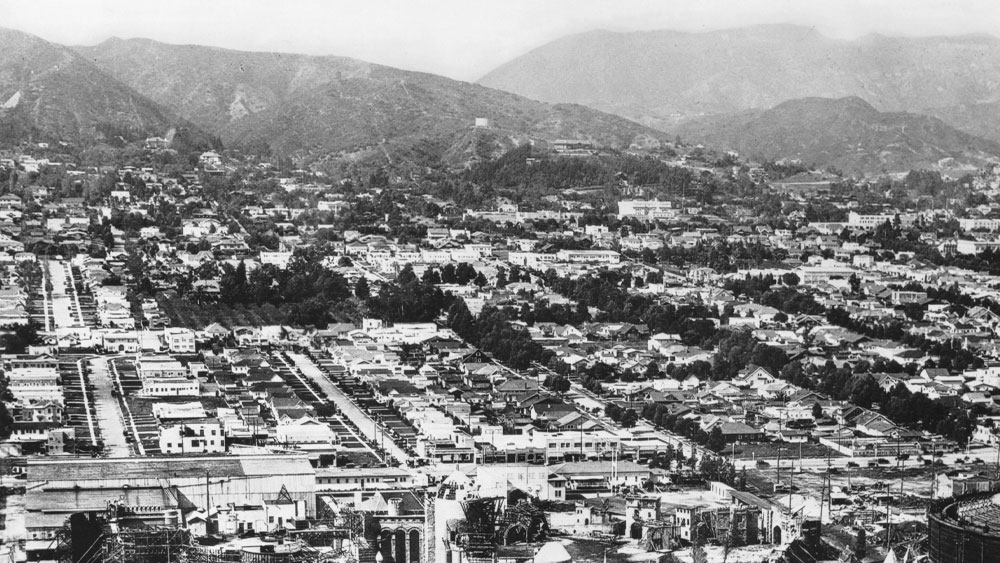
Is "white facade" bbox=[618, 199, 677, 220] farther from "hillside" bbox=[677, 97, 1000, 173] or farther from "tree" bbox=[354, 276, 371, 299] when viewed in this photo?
"hillside" bbox=[677, 97, 1000, 173]

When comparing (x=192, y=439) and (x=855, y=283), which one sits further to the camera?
(x=855, y=283)

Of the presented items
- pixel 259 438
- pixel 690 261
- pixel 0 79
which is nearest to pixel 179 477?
pixel 259 438

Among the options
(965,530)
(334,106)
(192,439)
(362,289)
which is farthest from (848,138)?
(965,530)

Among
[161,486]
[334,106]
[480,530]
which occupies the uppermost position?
[334,106]

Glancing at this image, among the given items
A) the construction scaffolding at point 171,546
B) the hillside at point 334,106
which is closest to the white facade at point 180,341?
the construction scaffolding at point 171,546

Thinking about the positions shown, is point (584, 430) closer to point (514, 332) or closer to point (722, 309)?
point (514, 332)

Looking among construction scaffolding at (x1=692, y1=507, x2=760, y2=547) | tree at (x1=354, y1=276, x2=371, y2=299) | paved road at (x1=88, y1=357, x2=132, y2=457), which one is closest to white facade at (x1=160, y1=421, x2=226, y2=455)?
paved road at (x1=88, y1=357, x2=132, y2=457)

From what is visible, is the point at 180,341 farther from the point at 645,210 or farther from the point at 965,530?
the point at 645,210
